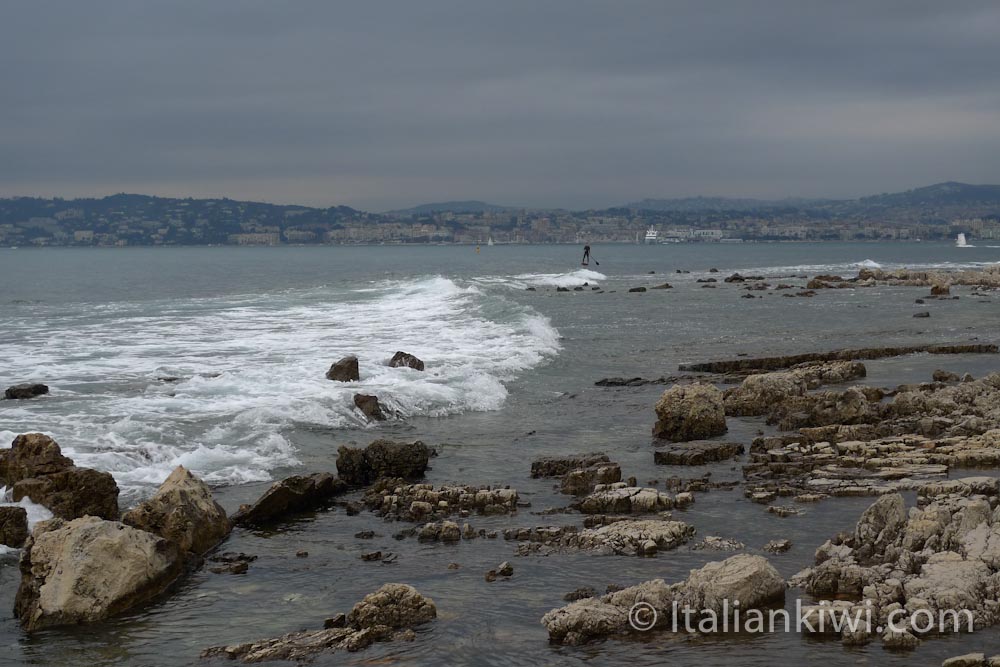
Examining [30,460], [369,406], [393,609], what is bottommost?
[393,609]

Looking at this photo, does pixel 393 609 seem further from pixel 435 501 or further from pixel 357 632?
pixel 435 501

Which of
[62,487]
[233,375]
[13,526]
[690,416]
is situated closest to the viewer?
[13,526]

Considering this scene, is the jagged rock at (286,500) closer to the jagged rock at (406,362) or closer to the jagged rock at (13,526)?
the jagged rock at (13,526)

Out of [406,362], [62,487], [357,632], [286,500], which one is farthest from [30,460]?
[406,362]

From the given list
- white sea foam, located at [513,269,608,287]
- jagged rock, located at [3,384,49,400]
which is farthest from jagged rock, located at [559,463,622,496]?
white sea foam, located at [513,269,608,287]

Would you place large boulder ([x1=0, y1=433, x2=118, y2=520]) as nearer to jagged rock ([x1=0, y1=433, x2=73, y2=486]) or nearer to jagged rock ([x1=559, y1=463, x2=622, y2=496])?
jagged rock ([x1=0, y1=433, x2=73, y2=486])

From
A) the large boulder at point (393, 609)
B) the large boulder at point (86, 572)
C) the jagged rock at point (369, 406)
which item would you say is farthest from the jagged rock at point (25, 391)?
the large boulder at point (393, 609)

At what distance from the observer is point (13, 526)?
12062 millimetres

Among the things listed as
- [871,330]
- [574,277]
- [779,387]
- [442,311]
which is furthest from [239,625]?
[574,277]

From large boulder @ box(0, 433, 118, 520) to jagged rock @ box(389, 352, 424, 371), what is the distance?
13.1 m

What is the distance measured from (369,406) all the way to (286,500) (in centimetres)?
722

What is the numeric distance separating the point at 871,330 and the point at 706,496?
1036 inches

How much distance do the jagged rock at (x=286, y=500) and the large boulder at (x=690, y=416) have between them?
269 inches

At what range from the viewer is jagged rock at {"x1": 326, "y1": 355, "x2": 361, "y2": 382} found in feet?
78.1
